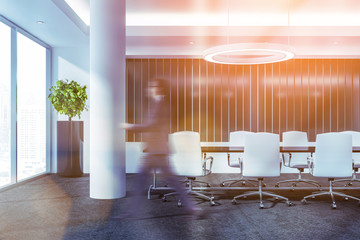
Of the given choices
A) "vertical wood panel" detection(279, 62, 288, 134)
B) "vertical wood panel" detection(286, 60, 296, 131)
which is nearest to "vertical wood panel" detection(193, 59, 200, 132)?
"vertical wood panel" detection(279, 62, 288, 134)

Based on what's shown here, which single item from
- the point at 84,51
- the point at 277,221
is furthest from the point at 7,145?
the point at 277,221

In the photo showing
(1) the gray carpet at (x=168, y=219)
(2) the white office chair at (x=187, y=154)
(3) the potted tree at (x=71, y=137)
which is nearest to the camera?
(1) the gray carpet at (x=168, y=219)

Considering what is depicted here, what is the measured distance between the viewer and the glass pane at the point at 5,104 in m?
5.32

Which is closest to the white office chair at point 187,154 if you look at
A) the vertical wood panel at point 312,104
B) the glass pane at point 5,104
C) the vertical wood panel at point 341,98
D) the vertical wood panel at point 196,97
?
the glass pane at point 5,104

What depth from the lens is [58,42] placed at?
6.80 meters

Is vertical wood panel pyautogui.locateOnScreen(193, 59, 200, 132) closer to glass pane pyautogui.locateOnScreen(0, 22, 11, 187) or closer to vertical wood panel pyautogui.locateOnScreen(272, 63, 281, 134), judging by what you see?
vertical wood panel pyautogui.locateOnScreen(272, 63, 281, 134)

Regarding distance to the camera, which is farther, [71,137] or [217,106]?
[217,106]

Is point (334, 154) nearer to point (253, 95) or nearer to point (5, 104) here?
point (253, 95)

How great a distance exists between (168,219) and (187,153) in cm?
105

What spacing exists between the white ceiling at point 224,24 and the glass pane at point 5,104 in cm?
40

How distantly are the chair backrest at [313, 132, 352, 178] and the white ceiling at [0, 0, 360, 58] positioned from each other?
9.41 ft

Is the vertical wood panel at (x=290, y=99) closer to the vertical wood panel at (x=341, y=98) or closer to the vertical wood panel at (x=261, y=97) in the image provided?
the vertical wood panel at (x=261, y=97)

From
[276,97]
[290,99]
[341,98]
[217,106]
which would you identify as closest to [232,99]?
[217,106]

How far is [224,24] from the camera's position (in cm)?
678
